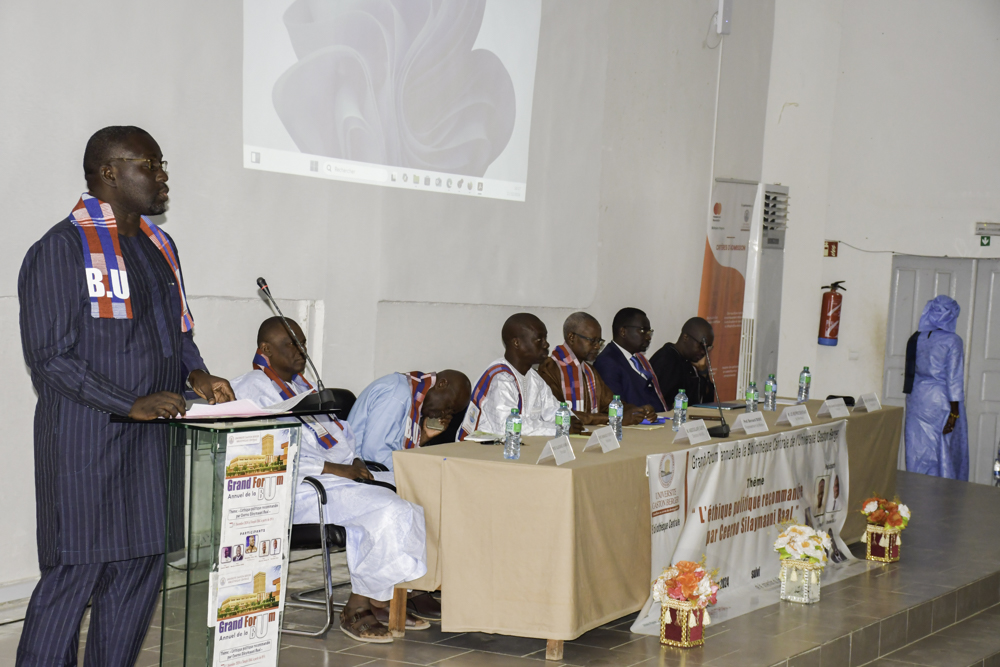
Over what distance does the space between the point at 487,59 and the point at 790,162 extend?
12.0ft

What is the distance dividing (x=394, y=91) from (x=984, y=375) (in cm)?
609

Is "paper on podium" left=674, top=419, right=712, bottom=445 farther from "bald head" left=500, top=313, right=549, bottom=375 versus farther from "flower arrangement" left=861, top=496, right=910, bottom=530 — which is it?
"flower arrangement" left=861, top=496, right=910, bottom=530

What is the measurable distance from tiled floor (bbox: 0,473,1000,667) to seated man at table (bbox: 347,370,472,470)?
29.9 inches

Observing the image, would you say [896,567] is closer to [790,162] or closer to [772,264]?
[772,264]

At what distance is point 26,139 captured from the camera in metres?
4.03

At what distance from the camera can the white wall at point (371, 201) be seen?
13.5ft

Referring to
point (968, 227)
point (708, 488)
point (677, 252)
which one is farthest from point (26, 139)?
point (968, 227)

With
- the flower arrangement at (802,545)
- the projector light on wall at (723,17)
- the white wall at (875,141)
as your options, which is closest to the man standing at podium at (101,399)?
the flower arrangement at (802,545)

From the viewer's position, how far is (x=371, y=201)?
5.36 metres

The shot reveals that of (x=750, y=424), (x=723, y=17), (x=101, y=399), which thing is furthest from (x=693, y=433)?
(x=723, y=17)

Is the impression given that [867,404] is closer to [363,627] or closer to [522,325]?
[522,325]

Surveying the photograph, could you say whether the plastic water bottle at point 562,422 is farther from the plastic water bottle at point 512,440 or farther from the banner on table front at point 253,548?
the banner on table front at point 253,548

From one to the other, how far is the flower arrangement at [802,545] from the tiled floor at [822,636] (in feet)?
0.74

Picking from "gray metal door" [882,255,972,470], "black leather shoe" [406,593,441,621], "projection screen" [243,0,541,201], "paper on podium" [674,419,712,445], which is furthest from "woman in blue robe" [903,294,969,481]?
"black leather shoe" [406,593,441,621]
